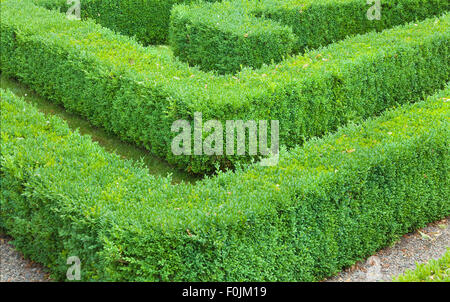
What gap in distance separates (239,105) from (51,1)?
6.46 meters

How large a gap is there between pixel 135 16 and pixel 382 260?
936 centimetres

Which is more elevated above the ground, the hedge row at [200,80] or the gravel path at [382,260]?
the hedge row at [200,80]

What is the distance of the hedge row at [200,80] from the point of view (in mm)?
8781

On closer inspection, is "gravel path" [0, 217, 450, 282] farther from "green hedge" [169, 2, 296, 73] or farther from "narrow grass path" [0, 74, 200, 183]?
"green hedge" [169, 2, 296, 73]

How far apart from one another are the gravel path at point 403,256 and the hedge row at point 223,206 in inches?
4.9

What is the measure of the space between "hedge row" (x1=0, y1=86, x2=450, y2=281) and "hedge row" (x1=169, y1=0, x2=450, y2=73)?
428cm

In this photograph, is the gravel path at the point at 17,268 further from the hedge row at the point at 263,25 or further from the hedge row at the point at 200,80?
the hedge row at the point at 263,25

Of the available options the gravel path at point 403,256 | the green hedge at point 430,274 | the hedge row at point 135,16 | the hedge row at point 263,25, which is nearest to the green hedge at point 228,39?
the hedge row at point 263,25

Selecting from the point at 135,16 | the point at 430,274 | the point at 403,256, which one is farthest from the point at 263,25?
the point at 430,274

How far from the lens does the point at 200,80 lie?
9461 mm

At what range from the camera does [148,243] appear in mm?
5543

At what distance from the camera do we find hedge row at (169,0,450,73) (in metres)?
11.9

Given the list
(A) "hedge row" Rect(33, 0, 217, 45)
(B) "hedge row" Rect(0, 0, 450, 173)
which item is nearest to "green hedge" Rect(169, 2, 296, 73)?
(B) "hedge row" Rect(0, 0, 450, 173)
